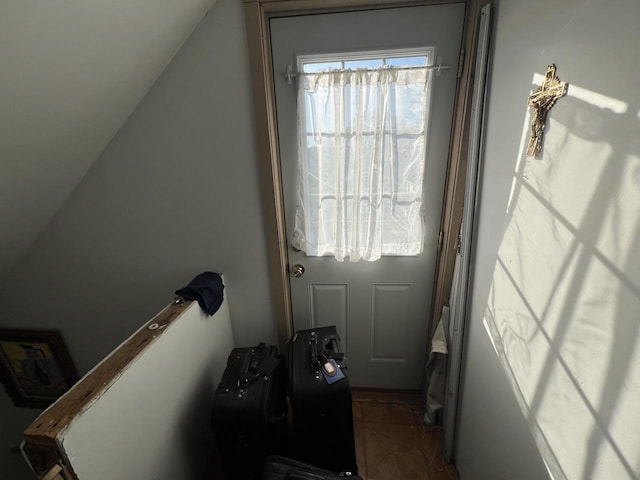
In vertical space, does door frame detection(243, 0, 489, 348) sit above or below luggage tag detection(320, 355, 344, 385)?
above

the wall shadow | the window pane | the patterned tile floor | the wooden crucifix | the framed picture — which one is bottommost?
the patterned tile floor

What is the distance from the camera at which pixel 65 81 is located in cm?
96

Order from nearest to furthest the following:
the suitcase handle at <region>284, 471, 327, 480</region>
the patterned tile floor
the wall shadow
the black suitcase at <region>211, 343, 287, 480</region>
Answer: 1. the wall shadow
2. the suitcase handle at <region>284, 471, 327, 480</region>
3. the black suitcase at <region>211, 343, 287, 480</region>
4. the patterned tile floor

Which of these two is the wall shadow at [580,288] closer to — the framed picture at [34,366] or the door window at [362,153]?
the door window at [362,153]

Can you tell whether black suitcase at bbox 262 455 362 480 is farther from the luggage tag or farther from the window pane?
the window pane

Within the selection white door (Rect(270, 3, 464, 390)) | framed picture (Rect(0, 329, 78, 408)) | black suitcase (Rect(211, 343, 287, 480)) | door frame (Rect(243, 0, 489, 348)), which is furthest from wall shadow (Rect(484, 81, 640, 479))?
framed picture (Rect(0, 329, 78, 408))

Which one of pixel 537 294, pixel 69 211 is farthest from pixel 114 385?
pixel 537 294

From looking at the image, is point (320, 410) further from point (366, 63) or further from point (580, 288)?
point (366, 63)

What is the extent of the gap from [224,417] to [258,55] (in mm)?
1506

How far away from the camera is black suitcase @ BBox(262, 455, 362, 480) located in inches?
41.6

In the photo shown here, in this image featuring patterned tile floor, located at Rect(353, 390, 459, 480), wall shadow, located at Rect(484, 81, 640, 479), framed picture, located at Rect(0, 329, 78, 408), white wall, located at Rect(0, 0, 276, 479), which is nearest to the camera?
wall shadow, located at Rect(484, 81, 640, 479)

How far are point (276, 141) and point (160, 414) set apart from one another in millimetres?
1235

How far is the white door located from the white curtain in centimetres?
7

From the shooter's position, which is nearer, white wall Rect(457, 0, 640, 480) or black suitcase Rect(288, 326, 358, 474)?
white wall Rect(457, 0, 640, 480)
